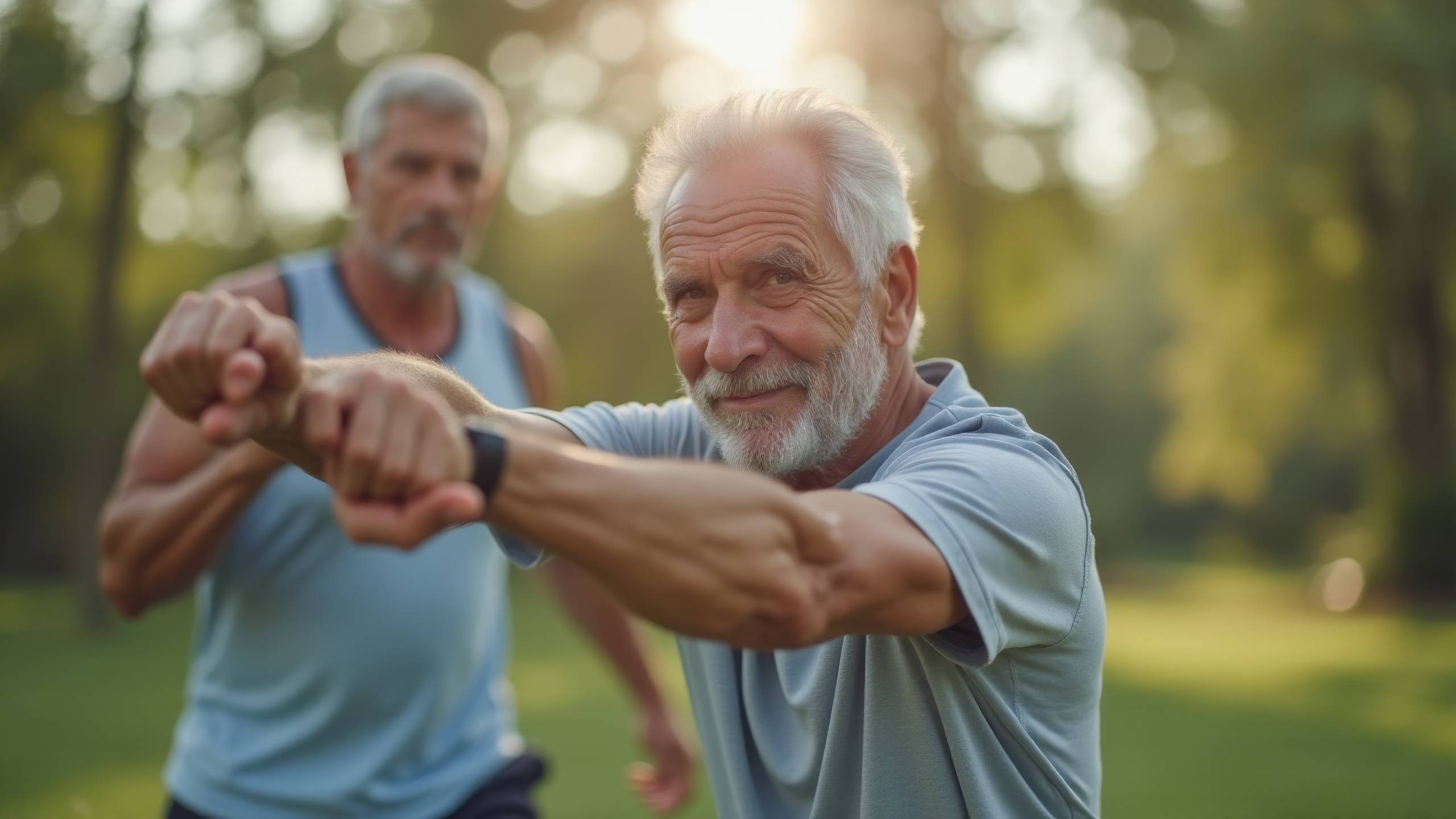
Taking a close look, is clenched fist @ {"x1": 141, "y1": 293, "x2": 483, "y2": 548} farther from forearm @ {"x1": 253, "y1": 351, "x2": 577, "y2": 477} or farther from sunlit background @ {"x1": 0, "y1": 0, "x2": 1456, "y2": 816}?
sunlit background @ {"x1": 0, "y1": 0, "x2": 1456, "y2": 816}

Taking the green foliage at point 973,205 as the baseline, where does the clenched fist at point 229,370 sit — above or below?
below

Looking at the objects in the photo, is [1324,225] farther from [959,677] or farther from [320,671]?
[959,677]

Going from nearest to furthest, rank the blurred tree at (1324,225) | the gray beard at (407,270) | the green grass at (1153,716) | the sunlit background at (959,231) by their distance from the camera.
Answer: the gray beard at (407,270) < the green grass at (1153,716) < the sunlit background at (959,231) < the blurred tree at (1324,225)

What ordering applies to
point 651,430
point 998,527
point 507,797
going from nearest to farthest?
point 998,527 < point 651,430 < point 507,797

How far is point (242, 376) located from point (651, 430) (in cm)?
168

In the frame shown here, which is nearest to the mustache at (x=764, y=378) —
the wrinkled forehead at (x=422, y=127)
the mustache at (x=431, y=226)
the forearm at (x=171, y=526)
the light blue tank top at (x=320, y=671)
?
the forearm at (x=171, y=526)

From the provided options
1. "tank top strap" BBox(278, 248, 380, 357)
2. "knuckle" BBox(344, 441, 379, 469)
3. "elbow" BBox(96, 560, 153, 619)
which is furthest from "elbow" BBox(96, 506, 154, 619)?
"knuckle" BBox(344, 441, 379, 469)

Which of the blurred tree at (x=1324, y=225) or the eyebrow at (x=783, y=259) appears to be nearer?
the eyebrow at (x=783, y=259)

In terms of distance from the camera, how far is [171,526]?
11.4 ft

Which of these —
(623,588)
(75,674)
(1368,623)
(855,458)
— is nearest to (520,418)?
(855,458)

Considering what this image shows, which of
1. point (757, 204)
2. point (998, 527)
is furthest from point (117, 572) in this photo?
point (998, 527)

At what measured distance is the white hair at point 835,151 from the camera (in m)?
2.79

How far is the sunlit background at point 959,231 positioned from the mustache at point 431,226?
7757 mm

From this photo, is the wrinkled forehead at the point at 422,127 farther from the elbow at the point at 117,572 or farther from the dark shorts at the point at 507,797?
the dark shorts at the point at 507,797
